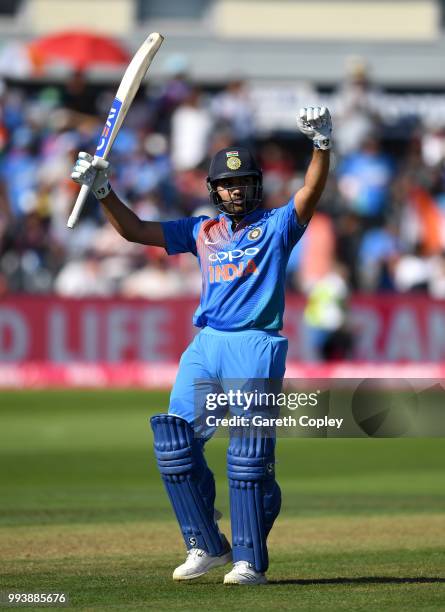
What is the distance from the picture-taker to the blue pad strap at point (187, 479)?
21.1 ft

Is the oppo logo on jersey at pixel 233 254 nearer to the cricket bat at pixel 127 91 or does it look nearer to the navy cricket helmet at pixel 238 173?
the navy cricket helmet at pixel 238 173

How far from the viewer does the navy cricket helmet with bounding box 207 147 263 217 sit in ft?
21.6

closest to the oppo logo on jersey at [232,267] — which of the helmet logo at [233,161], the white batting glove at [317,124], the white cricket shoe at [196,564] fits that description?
the helmet logo at [233,161]

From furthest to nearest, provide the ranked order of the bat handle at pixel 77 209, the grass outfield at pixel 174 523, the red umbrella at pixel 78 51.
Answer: the red umbrella at pixel 78 51 → the bat handle at pixel 77 209 → the grass outfield at pixel 174 523

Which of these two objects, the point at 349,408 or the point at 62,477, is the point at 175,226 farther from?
the point at 62,477

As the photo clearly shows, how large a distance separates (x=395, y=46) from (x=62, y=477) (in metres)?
15.5

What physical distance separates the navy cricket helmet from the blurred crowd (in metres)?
11.9

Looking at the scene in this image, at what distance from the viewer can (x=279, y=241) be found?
654 centimetres

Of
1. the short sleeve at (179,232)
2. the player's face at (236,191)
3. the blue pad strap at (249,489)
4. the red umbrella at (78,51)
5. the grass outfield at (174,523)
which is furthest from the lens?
the red umbrella at (78,51)

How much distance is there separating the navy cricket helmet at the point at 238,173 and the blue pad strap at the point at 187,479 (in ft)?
3.28

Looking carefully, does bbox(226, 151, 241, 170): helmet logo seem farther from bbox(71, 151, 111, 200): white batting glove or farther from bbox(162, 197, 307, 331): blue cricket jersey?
bbox(71, 151, 111, 200): white batting glove

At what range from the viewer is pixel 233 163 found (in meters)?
6.59

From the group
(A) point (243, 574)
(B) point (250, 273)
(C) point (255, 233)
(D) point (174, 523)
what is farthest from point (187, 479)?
(D) point (174, 523)

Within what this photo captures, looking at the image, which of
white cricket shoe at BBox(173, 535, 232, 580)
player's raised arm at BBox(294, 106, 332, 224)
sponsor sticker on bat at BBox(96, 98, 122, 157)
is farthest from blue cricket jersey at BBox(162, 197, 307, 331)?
white cricket shoe at BBox(173, 535, 232, 580)
